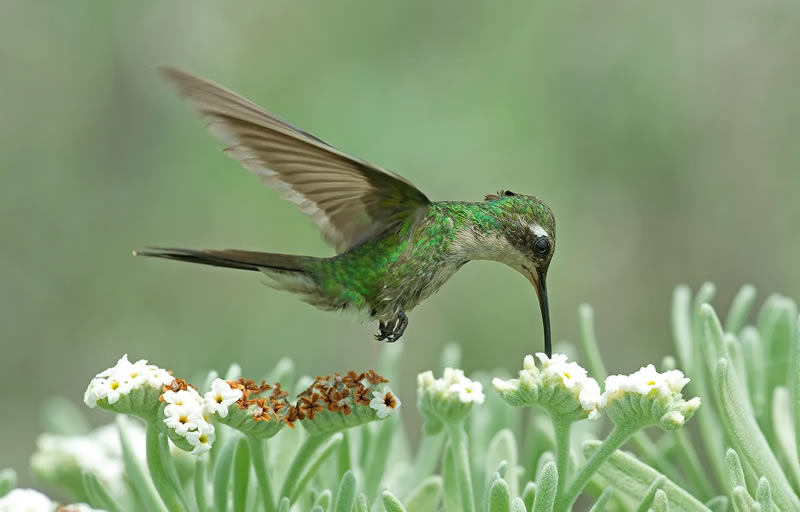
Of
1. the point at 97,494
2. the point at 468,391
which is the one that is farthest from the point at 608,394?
the point at 97,494

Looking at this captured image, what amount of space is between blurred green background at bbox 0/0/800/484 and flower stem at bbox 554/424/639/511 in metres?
4.75

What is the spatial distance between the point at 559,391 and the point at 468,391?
0.22 meters

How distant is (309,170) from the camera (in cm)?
232

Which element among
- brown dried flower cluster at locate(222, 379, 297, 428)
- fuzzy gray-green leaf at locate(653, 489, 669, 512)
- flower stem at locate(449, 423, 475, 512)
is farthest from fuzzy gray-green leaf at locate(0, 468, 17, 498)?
fuzzy gray-green leaf at locate(653, 489, 669, 512)

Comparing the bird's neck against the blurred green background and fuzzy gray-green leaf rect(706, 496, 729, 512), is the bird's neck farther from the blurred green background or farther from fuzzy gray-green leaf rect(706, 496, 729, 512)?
the blurred green background

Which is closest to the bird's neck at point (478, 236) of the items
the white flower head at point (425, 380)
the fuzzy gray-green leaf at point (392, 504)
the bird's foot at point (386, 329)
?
the bird's foot at point (386, 329)

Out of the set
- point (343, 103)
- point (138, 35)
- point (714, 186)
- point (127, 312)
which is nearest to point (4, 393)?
point (127, 312)

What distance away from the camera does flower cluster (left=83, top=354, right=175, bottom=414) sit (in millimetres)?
1809

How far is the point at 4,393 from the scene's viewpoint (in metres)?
6.82

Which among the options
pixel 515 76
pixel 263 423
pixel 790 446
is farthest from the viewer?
pixel 515 76

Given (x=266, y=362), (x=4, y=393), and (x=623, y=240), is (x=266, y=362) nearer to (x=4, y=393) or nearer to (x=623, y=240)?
(x=4, y=393)

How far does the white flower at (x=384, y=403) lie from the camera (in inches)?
73.5

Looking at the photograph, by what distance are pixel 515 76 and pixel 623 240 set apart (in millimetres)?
1326

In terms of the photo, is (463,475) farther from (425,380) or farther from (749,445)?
(749,445)
